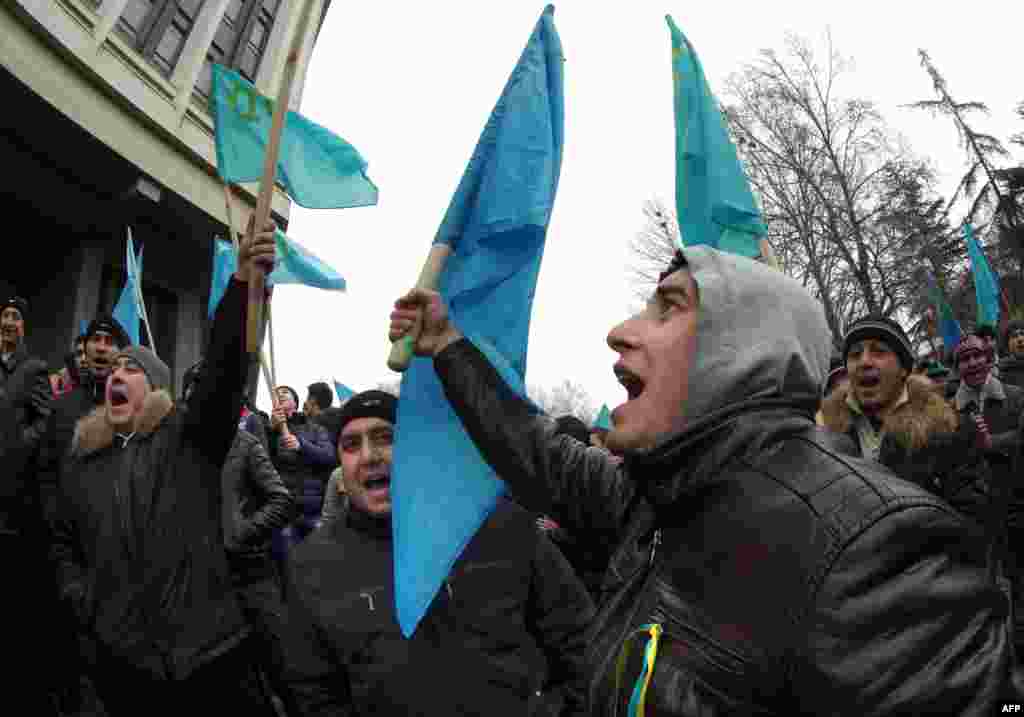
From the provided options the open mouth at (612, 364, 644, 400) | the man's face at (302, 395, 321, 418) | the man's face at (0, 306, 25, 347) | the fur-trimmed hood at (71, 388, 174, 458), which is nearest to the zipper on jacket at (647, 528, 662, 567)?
the open mouth at (612, 364, 644, 400)

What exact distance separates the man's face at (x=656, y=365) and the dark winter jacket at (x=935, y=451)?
2350 mm

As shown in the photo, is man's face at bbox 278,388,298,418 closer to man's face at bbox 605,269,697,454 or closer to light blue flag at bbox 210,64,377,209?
light blue flag at bbox 210,64,377,209

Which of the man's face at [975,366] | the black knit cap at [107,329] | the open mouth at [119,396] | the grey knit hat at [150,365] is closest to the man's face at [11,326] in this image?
the black knit cap at [107,329]

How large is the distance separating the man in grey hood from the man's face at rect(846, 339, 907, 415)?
8.94 ft

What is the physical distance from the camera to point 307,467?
23.7 ft

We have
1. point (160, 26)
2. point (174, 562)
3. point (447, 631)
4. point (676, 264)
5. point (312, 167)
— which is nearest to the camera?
point (676, 264)

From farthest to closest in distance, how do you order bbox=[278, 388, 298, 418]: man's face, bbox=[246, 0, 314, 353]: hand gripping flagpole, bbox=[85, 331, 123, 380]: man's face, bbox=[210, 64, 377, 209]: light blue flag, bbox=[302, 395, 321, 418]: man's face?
1. bbox=[302, 395, 321, 418]: man's face
2. bbox=[278, 388, 298, 418]: man's face
3. bbox=[85, 331, 123, 380]: man's face
4. bbox=[210, 64, 377, 209]: light blue flag
5. bbox=[246, 0, 314, 353]: hand gripping flagpole

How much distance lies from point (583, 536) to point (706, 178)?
5.74 ft

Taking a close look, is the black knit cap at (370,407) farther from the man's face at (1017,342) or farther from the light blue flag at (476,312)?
the man's face at (1017,342)

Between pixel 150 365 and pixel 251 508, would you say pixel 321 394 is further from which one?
pixel 150 365

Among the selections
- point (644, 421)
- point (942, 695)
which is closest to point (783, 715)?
point (942, 695)

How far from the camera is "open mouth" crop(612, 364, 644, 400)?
1.64m

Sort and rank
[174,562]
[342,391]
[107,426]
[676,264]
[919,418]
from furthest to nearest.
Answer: [342,391]
[919,418]
[107,426]
[174,562]
[676,264]

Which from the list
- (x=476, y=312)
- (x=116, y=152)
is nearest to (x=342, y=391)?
(x=116, y=152)
